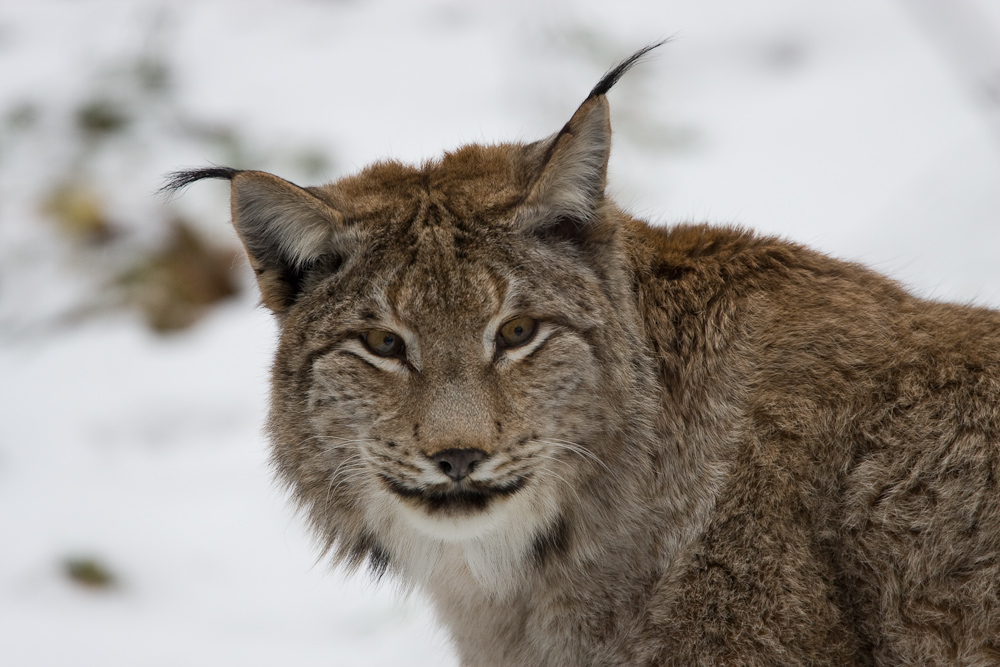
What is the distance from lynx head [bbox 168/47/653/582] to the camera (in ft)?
12.0

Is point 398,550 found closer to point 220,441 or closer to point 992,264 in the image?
point 220,441

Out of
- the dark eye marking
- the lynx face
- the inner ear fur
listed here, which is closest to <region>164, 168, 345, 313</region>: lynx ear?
the inner ear fur

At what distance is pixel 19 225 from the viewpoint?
9539 millimetres

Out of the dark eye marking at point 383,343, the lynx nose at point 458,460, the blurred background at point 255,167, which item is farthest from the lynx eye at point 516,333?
the blurred background at point 255,167

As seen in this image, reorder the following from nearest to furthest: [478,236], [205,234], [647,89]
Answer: [478,236]
[205,234]
[647,89]

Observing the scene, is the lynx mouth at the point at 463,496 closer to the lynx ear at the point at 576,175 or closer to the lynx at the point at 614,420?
the lynx at the point at 614,420

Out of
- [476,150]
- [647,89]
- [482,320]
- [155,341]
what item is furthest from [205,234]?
[482,320]

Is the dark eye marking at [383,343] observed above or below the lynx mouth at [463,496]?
above

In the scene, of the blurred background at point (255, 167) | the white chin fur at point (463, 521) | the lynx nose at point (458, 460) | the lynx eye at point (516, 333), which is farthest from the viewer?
the blurred background at point (255, 167)

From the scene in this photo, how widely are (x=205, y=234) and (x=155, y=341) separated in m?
1.26

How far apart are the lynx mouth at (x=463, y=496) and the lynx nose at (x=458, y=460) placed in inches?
2.1

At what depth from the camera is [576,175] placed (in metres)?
3.87

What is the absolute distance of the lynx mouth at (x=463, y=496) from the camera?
359 centimetres

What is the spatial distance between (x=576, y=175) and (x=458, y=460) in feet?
3.80
